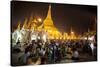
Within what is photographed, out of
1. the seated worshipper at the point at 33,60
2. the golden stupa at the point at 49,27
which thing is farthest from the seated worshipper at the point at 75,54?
the seated worshipper at the point at 33,60

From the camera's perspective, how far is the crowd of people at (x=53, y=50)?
8.55 feet

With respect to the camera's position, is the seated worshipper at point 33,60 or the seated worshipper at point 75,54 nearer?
the seated worshipper at point 33,60

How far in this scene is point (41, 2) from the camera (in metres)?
2.67

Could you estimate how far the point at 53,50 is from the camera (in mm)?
2719

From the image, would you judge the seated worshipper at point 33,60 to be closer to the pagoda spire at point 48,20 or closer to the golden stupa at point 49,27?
the golden stupa at point 49,27

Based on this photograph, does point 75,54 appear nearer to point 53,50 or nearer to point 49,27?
point 53,50

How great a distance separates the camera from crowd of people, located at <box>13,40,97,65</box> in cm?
261

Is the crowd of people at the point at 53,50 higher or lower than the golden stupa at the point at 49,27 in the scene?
lower

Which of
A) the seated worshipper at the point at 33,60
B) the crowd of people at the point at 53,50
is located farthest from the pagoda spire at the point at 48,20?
the seated worshipper at the point at 33,60

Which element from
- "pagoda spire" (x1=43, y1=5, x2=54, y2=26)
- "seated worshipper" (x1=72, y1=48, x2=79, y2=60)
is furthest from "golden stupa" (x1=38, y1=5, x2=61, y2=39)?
"seated worshipper" (x1=72, y1=48, x2=79, y2=60)

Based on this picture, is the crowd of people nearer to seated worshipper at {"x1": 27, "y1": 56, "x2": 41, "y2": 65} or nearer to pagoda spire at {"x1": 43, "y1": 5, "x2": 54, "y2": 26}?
seated worshipper at {"x1": 27, "y1": 56, "x2": 41, "y2": 65}

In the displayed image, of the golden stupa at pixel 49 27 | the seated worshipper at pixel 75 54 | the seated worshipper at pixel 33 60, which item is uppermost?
the golden stupa at pixel 49 27

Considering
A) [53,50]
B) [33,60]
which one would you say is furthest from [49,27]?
[33,60]

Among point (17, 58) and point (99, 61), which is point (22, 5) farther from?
point (99, 61)
